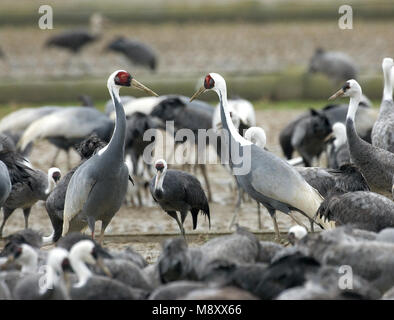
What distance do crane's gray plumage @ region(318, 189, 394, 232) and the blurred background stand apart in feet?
31.0

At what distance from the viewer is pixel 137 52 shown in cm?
1886

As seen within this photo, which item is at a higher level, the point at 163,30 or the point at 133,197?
the point at 163,30

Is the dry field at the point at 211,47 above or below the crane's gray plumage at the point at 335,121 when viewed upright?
above

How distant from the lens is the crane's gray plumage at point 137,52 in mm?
18812

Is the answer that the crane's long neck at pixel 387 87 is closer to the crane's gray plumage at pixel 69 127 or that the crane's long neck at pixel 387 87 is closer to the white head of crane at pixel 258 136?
the white head of crane at pixel 258 136

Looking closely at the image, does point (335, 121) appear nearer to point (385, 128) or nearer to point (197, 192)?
point (385, 128)

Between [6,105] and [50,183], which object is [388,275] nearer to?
[50,183]

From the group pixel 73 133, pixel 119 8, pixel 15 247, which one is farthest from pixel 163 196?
pixel 119 8

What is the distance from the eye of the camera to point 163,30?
83.6ft

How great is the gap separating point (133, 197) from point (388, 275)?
5.04 metres

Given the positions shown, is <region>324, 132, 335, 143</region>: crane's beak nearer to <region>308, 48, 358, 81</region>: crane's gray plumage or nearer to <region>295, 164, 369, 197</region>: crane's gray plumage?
<region>295, 164, 369, 197</region>: crane's gray plumage

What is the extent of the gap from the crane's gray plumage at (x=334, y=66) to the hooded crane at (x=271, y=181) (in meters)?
9.41

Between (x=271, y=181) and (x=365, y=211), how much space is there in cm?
96

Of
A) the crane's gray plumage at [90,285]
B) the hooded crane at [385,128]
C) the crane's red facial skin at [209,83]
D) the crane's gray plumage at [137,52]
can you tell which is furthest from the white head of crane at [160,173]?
the crane's gray plumage at [137,52]
